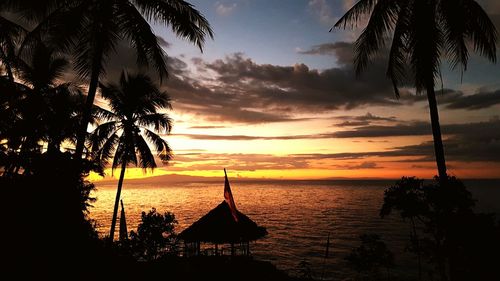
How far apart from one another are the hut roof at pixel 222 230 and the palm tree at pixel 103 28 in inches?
302

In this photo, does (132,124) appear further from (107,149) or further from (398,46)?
(398,46)

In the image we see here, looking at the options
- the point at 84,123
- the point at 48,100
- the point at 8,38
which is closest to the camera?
the point at 84,123

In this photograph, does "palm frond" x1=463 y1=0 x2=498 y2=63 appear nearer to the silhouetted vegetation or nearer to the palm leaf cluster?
the silhouetted vegetation

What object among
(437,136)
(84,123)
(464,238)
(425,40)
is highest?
(425,40)

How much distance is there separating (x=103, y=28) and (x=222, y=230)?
421 inches

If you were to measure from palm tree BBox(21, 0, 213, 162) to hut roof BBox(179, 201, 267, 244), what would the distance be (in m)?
7.67

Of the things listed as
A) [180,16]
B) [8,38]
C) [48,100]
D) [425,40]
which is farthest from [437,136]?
[48,100]

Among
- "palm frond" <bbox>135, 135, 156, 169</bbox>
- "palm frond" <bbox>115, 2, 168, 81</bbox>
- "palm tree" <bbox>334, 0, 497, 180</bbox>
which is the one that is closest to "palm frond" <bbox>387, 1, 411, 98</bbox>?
"palm tree" <bbox>334, 0, 497, 180</bbox>

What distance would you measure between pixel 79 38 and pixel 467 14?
13798mm

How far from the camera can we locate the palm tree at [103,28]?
12.0 m

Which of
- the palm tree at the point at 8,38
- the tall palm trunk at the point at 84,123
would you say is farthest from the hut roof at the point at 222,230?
the palm tree at the point at 8,38

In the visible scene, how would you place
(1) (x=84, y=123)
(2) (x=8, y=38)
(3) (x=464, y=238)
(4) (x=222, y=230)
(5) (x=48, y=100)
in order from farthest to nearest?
1. (5) (x=48, y=100)
2. (4) (x=222, y=230)
3. (2) (x=8, y=38)
4. (1) (x=84, y=123)
5. (3) (x=464, y=238)

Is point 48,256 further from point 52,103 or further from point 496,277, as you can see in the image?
point 52,103

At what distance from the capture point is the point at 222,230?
55.4ft
